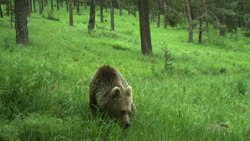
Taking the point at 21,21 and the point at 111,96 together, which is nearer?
the point at 111,96

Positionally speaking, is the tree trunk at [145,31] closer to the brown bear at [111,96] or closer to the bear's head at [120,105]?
the brown bear at [111,96]

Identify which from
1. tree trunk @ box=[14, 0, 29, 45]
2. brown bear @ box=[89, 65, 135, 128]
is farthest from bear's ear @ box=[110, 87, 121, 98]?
tree trunk @ box=[14, 0, 29, 45]

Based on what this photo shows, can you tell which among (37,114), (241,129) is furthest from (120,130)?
(241,129)

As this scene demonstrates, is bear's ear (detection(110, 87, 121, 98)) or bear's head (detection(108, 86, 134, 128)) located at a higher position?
bear's ear (detection(110, 87, 121, 98))

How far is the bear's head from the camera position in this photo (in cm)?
651

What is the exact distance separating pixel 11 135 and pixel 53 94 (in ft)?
6.49

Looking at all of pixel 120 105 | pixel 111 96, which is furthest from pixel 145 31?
pixel 120 105

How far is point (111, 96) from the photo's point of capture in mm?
6691

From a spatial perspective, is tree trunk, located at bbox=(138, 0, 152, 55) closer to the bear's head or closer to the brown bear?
the brown bear

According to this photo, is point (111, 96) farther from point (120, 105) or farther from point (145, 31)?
point (145, 31)

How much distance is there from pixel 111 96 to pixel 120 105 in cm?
24

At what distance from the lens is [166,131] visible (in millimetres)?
6699

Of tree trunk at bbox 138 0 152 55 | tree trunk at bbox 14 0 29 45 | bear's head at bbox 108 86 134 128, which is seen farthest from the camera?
tree trunk at bbox 138 0 152 55

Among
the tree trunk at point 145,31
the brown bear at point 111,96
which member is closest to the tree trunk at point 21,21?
the tree trunk at point 145,31
